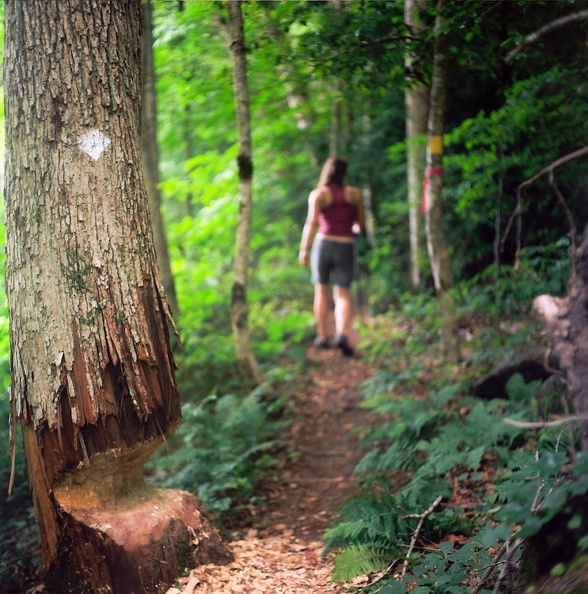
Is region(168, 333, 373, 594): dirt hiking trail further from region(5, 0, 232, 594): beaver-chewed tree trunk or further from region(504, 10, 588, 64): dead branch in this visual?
region(504, 10, 588, 64): dead branch

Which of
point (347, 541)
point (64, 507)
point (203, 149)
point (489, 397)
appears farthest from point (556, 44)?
point (203, 149)

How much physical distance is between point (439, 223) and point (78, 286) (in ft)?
13.0

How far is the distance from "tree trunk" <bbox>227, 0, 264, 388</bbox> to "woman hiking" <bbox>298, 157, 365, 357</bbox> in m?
1.54

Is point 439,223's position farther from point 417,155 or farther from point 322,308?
point 322,308

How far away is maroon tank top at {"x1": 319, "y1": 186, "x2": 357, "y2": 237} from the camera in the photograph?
23.2ft

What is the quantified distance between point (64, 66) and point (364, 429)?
13.2 feet

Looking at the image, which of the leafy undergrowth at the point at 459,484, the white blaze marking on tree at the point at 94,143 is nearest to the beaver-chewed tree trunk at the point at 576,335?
the leafy undergrowth at the point at 459,484

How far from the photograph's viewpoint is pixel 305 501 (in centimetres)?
442

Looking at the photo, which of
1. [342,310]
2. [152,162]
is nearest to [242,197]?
[152,162]

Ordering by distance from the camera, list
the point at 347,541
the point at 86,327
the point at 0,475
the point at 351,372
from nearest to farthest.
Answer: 1. the point at 86,327
2. the point at 347,541
3. the point at 0,475
4. the point at 351,372

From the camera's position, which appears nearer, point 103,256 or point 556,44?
point 103,256

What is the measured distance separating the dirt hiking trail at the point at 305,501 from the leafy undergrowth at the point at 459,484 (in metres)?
0.25

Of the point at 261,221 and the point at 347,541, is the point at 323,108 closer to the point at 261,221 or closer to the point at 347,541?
the point at 261,221

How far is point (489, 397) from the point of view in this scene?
15.8ft
